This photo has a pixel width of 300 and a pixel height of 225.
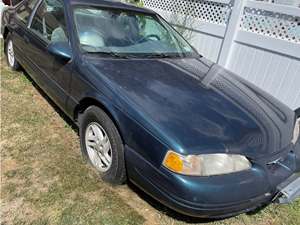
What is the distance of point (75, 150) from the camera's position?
11.1 feet

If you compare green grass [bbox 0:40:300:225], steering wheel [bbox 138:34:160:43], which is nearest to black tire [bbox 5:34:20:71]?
green grass [bbox 0:40:300:225]

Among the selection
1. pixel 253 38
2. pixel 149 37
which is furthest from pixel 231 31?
pixel 149 37

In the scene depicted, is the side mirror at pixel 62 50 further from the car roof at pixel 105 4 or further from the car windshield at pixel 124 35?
the car roof at pixel 105 4

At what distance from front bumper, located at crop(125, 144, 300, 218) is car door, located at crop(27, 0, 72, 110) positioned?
48.9 inches

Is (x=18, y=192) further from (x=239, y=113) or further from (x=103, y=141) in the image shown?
(x=239, y=113)

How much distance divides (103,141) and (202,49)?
407 centimetres

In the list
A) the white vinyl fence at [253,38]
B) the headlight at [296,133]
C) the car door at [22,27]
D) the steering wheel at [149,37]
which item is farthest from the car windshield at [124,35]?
the white vinyl fence at [253,38]

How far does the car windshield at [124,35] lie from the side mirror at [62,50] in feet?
0.46

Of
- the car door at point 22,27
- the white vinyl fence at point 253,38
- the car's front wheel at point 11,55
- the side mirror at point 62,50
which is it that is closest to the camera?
the side mirror at point 62,50

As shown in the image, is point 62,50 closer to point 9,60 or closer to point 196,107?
point 196,107

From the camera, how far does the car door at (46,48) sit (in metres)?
3.35

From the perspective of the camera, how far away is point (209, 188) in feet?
7.18

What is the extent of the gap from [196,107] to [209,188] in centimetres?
72

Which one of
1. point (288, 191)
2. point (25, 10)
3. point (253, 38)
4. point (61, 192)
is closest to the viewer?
point (288, 191)
